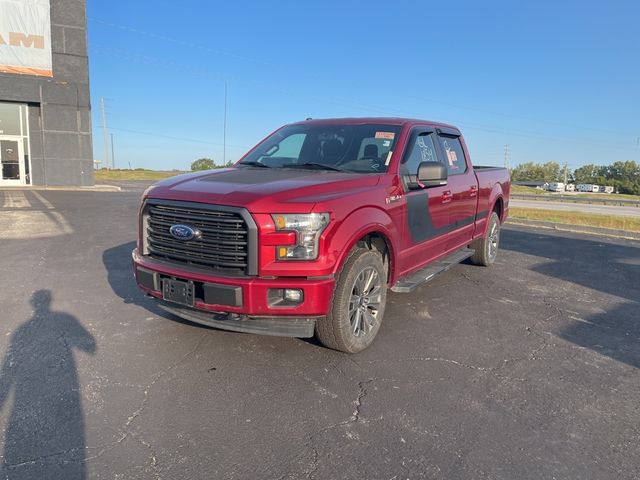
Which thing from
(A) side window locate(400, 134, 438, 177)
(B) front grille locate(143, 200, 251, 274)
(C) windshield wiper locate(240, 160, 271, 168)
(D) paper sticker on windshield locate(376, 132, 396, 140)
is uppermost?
(D) paper sticker on windshield locate(376, 132, 396, 140)

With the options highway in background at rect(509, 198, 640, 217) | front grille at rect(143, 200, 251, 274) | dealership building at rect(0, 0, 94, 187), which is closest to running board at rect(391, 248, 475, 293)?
front grille at rect(143, 200, 251, 274)

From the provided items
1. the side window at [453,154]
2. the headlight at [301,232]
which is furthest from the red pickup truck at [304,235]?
the side window at [453,154]

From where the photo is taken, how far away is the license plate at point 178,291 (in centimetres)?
352

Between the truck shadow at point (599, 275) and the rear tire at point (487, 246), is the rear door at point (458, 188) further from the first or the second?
the truck shadow at point (599, 275)

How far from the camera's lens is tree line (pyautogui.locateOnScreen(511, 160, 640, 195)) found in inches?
5094

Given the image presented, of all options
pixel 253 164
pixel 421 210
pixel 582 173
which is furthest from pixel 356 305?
pixel 582 173

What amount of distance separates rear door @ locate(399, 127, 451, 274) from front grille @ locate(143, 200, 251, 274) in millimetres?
1737

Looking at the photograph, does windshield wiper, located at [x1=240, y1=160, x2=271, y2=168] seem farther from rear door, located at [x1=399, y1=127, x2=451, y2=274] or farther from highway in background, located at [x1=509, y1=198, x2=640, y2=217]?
highway in background, located at [x1=509, y1=198, x2=640, y2=217]

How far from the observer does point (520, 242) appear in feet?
33.2

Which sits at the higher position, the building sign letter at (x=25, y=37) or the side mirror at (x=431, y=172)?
the building sign letter at (x=25, y=37)

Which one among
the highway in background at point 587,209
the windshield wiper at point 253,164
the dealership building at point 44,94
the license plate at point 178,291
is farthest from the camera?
the highway in background at point 587,209

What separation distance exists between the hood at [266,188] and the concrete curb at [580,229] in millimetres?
10347

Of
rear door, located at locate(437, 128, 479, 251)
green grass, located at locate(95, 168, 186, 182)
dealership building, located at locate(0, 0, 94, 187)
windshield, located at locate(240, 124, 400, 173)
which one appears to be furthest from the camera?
green grass, located at locate(95, 168, 186, 182)

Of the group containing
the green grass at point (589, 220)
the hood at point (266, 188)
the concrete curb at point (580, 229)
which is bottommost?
the green grass at point (589, 220)
